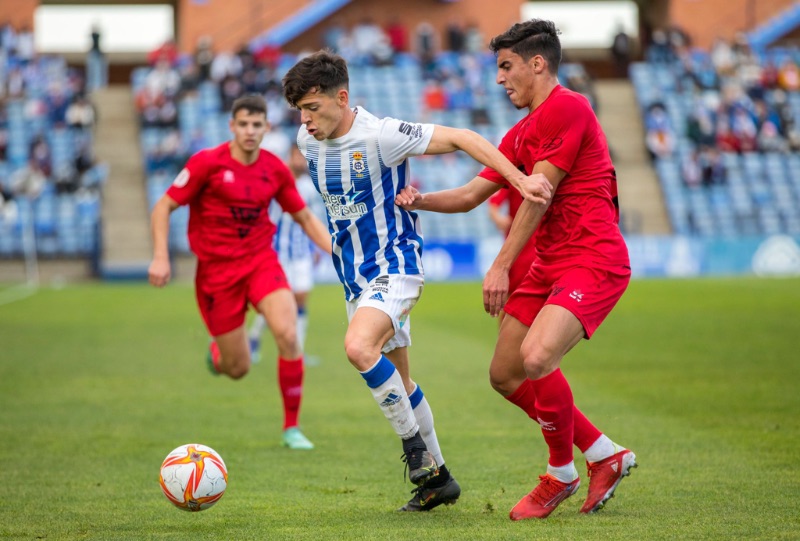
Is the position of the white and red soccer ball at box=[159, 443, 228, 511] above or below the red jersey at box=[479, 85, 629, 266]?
below

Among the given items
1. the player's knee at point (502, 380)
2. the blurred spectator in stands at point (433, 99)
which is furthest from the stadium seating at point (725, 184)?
the player's knee at point (502, 380)

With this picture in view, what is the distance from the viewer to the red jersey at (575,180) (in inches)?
217

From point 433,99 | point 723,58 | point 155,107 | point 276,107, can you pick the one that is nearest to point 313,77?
point 276,107

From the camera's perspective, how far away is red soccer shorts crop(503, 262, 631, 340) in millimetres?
5504

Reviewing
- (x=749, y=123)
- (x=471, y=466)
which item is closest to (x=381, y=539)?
(x=471, y=466)

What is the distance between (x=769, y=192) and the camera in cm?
3328

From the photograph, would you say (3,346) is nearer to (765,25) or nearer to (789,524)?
(789,524)

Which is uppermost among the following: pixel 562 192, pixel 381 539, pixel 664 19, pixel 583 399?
pixel 664 19

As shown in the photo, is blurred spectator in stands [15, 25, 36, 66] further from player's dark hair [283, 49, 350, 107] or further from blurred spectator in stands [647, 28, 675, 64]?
player's dark hair [283, 49, 350, 107]

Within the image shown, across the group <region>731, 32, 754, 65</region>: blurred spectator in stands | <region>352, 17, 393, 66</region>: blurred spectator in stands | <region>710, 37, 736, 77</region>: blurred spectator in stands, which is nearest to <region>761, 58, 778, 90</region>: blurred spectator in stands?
<region>731, 32, 754, 65</region>: blurred spectator in stands

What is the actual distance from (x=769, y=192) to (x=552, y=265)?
29445 millimetres

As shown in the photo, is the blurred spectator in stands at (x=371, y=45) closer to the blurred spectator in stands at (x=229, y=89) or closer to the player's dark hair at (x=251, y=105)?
the blurred spectator in stands at (x=229, y=89)

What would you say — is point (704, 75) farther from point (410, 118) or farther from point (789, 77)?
point (410, 118)

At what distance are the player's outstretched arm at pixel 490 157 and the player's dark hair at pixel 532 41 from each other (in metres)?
0.47
